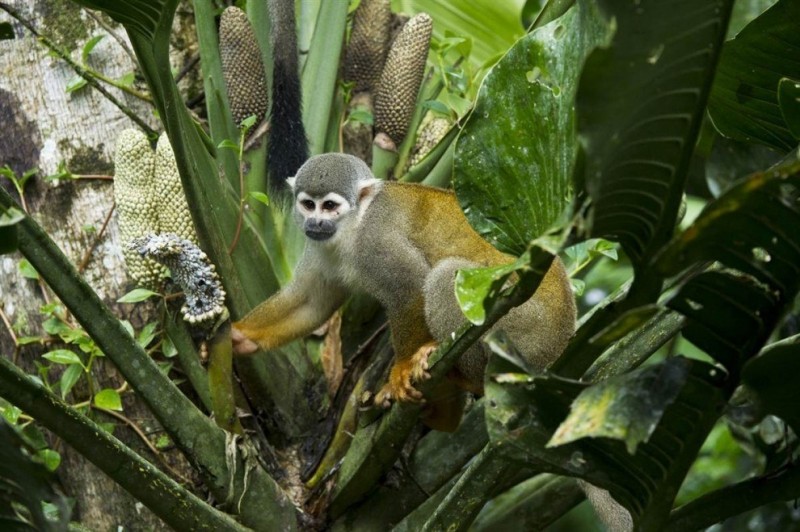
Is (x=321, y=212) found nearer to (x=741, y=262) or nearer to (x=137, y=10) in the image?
(x=137, y=10)

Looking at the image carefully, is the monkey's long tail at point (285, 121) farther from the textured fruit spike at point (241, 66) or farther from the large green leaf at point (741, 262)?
the large green leaf at point (741, 262)

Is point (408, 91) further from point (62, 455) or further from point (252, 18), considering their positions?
point (62, 455)

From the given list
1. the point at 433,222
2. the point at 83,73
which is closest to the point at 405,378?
the point at 433,222

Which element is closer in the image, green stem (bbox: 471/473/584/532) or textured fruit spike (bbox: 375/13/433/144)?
green stem (bbox: 471/473/584/532)

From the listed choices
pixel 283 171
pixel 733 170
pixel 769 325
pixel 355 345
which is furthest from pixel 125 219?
pixel 769 325

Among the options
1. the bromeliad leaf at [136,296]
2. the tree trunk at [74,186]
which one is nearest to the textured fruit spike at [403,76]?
the tree trunk at [74,186]

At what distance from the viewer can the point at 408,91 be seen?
3.42m

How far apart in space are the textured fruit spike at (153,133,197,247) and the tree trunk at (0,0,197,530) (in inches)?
13.5

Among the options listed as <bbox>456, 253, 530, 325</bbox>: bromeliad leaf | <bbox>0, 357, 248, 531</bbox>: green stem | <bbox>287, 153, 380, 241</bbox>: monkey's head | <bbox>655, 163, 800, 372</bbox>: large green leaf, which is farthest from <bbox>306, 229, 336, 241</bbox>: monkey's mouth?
<bbox>655, 163, 800, 372</bbox>: large green leaf

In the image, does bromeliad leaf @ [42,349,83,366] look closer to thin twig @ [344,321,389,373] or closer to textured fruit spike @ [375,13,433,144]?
thin twig @ [344,321,389,373]

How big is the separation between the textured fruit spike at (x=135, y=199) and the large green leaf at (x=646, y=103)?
5.61 feet

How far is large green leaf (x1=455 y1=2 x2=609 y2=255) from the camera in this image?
78.0 inches

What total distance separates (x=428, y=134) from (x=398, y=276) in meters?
0.60

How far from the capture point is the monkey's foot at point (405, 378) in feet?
9.14
